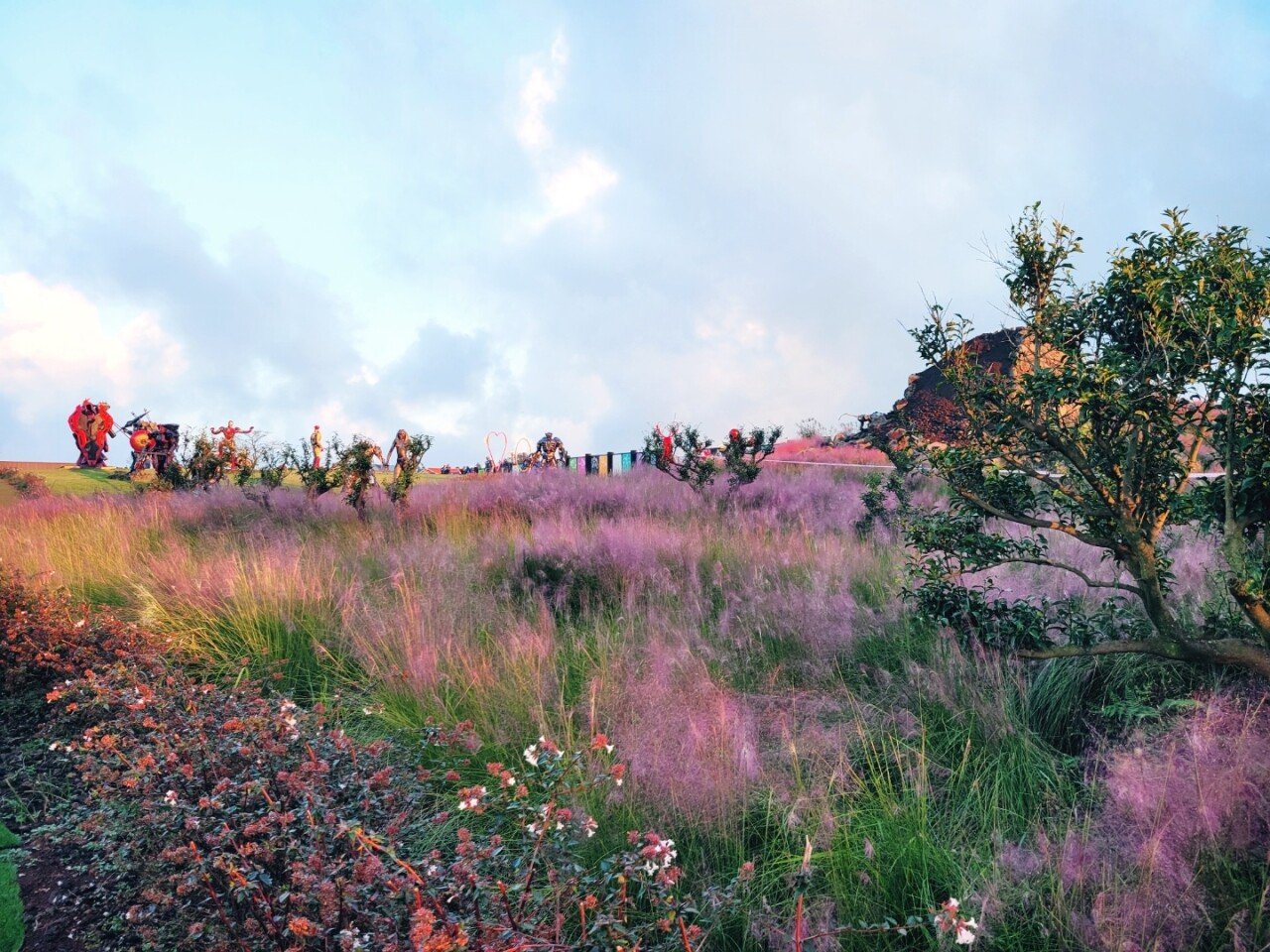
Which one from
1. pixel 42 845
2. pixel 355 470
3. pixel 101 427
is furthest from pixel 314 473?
pixel 101 427

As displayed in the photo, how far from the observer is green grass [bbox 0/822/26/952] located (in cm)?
310

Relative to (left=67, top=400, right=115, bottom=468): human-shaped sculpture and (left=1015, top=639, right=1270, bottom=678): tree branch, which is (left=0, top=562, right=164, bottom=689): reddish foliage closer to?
(left=1015, top=639, right=1270, bottom=678): tree branch

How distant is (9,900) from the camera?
11.0 ft

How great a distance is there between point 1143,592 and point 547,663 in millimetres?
3012

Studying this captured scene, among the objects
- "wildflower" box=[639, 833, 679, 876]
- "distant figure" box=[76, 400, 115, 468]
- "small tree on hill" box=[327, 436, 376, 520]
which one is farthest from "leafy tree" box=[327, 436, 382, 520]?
"distant figure" box=[76, 400, 115, 468]

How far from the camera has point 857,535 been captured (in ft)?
28.9

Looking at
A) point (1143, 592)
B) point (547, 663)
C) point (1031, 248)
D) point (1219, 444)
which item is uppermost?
point (1031, 248)

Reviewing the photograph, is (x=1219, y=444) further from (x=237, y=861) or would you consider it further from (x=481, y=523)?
(x=481, y=523)

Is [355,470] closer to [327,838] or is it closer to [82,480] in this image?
[327,838]

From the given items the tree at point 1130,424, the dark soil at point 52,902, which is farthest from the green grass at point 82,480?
the tree at point 1130,424

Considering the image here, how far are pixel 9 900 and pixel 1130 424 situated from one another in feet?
Result: 17.0

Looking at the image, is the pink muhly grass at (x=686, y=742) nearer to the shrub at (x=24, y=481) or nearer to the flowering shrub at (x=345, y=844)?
the flowering shrub at (x=345, y=844)

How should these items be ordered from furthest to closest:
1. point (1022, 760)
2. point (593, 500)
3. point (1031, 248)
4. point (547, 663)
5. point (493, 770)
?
1. point (593, 500)
2. point (547, 663)
3. point (1031, 248)
4. point (1022, 760)
5. point (493, 770)

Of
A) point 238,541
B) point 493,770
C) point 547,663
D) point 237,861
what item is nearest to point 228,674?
point 547,663
